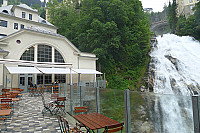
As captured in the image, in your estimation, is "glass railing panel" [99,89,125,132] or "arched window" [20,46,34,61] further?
"arched window" [20,46,34,61]

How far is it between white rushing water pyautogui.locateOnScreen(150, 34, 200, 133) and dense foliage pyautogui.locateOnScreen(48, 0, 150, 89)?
11.4 ft

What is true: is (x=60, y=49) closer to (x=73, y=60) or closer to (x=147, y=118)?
(x=73, y=60)

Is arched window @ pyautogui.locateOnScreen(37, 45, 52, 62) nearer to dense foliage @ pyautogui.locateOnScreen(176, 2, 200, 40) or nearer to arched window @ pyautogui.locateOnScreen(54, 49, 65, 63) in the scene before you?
arched window @ pyautogui.locateOnScreen(54, 49, 65, 63)

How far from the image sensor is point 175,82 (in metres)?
17.8

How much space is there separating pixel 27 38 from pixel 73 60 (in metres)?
6.89

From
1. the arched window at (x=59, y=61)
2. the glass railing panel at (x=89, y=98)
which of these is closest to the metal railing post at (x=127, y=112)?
the glass railing panel at (x=89, y=98)

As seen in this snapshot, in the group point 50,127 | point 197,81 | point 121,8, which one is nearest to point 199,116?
point 50,127

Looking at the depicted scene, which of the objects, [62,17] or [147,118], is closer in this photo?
[147,118]

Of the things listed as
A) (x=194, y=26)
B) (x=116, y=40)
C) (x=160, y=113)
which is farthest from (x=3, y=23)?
(x=194, y=26)

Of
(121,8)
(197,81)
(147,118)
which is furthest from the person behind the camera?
(121,8)

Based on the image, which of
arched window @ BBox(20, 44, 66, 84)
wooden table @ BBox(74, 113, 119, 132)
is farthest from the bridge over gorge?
wooden table @ BBox(74, 113, 119, 132)

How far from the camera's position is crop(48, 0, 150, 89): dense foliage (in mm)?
24016

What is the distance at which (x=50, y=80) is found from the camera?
67.3 ft

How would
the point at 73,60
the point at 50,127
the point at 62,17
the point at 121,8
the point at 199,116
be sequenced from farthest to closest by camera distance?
the point at 62,17
the point at 121,8
the point at 73,60
the point at 50,127
the point at 199,116
